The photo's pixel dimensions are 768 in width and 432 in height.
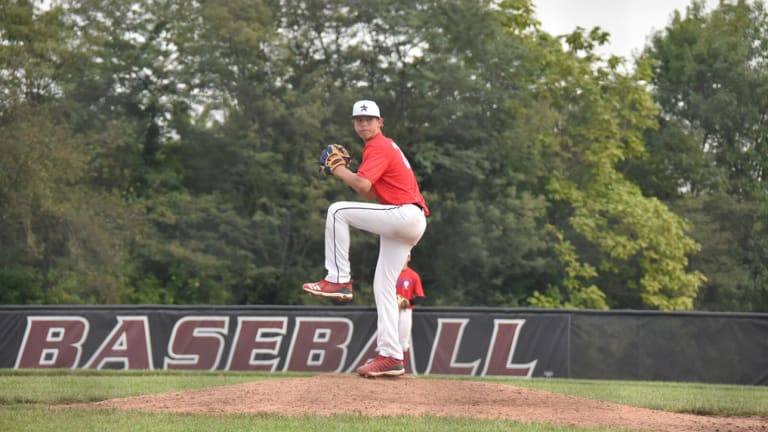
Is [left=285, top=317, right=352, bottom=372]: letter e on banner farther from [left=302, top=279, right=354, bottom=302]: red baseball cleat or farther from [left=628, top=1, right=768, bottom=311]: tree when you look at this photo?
[left=628, top=1, right=768, bottom=311]: tree

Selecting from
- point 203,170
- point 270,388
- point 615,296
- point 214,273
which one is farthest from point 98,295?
point 270,388

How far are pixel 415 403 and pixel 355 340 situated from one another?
923cm

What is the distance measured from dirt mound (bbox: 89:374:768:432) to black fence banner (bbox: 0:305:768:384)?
7917mm

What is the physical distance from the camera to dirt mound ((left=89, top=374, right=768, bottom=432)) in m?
9.05

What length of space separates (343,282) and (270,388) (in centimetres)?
121

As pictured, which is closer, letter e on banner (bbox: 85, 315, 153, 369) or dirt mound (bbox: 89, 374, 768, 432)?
dirt mound (bbox: 89, 374, 768, 432)

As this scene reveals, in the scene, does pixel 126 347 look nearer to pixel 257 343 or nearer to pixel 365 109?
pixel 257 343

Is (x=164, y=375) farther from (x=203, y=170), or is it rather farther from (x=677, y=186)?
(x=677, y=186)

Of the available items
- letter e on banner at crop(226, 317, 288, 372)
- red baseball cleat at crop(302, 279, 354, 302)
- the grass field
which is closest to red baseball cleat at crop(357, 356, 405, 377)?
red baseball cleat at crop(302, 279, 354, 302)

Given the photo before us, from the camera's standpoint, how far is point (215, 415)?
8719 mm

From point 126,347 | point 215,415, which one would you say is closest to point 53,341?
point 126,347

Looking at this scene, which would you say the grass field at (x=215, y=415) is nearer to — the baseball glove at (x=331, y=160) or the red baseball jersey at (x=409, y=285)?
the red baseball jersey at (x=409, y=285)

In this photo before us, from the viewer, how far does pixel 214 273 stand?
1291 inches

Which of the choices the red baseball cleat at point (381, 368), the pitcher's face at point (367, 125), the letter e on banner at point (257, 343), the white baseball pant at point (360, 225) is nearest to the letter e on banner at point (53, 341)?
the letter e on banner at point (257, 343)
